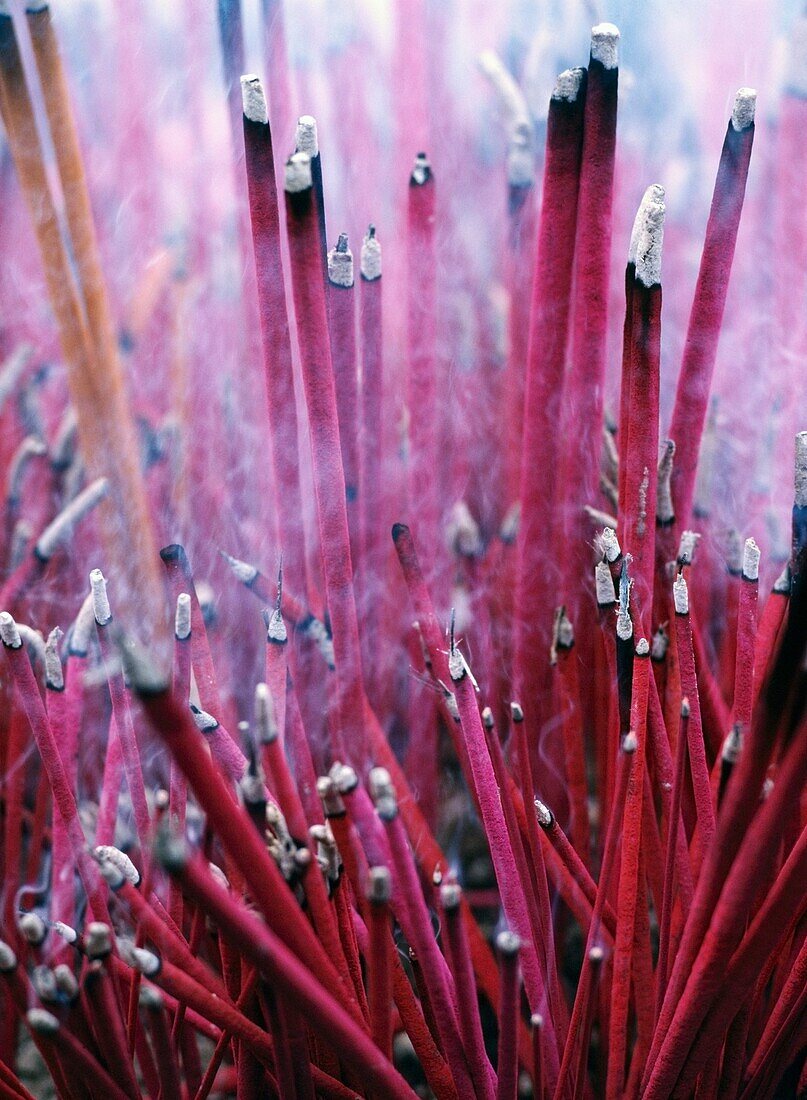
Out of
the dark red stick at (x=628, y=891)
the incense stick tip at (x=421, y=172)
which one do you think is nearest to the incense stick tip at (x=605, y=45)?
the incense stick tip at (x=421, y=172)

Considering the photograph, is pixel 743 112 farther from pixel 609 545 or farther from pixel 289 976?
pixel 289 976

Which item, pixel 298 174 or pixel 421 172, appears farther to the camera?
pixel 421 172

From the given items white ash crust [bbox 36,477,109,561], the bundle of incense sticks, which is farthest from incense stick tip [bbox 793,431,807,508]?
white ash crust [bbox 36,477,109,561]

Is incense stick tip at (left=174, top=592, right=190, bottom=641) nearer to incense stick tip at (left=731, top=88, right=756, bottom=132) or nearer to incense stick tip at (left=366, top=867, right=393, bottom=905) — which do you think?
incense stick tip at (left=366, top=867, right=393, bottom=905)

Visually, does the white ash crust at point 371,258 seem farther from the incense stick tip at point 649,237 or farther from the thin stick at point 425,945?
the thin stick at point 425,945

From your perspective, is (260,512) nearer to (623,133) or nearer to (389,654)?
(389,654)

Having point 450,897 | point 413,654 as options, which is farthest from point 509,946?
point 413,654

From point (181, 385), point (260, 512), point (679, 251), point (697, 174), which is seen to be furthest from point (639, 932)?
point (697, 174)
